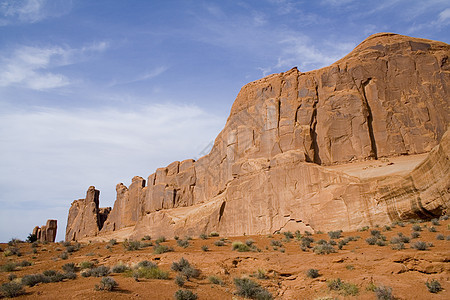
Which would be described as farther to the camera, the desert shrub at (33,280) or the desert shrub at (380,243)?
the desert shrub at (380,243)

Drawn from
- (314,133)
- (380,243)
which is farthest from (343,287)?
(314,133)

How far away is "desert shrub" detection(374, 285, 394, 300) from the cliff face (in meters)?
11.5

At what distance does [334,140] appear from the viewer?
100ft

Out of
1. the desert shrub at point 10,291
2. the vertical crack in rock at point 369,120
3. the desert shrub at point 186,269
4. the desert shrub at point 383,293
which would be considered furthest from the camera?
the vertical crack in rock at point 369,120

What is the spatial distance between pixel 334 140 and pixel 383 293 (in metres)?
20.8

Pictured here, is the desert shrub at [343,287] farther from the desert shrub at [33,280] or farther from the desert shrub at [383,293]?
the desert shrub at [33,280]

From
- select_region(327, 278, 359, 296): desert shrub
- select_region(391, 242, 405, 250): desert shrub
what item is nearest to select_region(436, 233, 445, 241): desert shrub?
select_region(391, 242, 405, 250): desert shrub

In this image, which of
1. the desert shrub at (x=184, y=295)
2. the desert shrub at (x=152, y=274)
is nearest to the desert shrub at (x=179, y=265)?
the desert shrub at (x=152, y=274)

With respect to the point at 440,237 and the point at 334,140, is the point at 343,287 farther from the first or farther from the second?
the point at 334,140

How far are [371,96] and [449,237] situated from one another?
1717 cm

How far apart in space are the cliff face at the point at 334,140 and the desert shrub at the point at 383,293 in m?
11.5

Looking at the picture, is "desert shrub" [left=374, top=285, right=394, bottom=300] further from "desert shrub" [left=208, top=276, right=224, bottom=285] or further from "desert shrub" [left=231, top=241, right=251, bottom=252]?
"desert shrub" [left=231, top=241, right=251, bottom=252]

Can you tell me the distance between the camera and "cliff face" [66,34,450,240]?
82.1 feet

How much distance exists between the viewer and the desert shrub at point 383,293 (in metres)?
10.9
